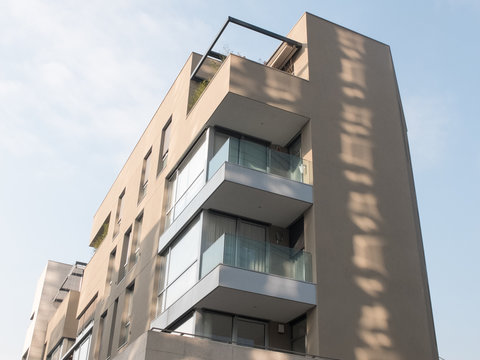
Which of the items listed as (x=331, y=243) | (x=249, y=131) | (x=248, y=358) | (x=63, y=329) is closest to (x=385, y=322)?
(x=331, y=243)

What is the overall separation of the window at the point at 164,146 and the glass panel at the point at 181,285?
18.3 ft

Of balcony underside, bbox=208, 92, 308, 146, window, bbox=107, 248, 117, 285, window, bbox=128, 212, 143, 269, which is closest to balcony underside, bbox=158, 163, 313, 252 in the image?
balcony underside, bbox=208, 92, 308, 146

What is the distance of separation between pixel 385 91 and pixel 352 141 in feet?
8.99

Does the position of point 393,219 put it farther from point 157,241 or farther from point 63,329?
point 63,329

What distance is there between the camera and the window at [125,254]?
22.2 metres

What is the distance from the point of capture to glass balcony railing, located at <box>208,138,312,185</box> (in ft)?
52.2

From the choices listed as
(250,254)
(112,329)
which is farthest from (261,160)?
(112,329)

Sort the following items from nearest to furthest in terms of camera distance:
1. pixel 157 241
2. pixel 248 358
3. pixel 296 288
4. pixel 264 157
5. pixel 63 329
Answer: pixel 248 358 → pixel 296 288 → pixel 264 157 → pixel 157 241 → pixel 63 329

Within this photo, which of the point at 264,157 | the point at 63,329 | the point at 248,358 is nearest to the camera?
the point at 248,358

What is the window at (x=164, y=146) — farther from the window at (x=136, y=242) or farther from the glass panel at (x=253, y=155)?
the glass panel at (x=253, y=155)

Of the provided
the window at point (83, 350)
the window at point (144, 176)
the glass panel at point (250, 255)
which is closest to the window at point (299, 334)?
the glass panel at point (250, 255)

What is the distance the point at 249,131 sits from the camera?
17.5 metres

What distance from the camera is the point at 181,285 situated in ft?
52.8

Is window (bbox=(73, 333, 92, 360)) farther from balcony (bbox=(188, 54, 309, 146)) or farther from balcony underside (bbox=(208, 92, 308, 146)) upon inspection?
balcony underside (bbox=(208, 92, 308, 146))
